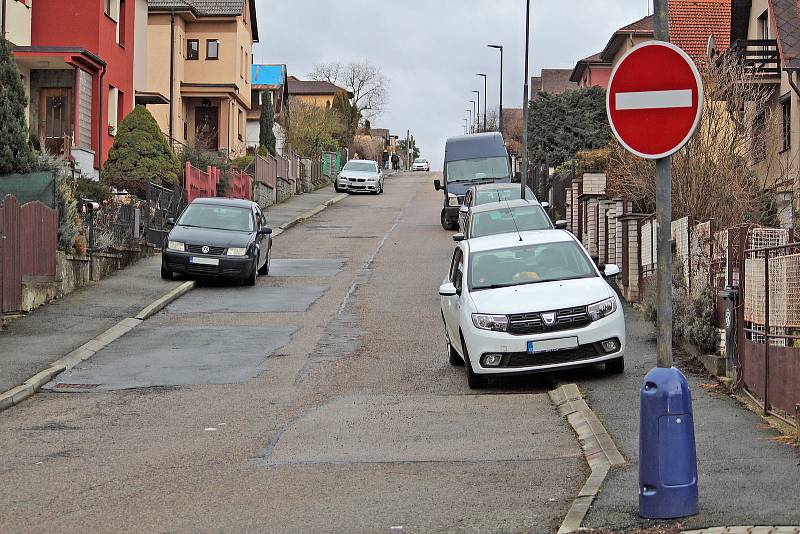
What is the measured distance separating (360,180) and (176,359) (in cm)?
4589

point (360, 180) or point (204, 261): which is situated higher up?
point (360, 180)

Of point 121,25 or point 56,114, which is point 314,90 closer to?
point 121,25

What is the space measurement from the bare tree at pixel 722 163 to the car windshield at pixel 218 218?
8.07 metres

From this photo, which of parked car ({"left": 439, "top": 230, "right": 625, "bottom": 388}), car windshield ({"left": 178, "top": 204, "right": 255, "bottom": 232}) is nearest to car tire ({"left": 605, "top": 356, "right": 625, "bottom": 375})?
parked car ({"left": 439, "top": 230, "right": 625, "bottom": 388})

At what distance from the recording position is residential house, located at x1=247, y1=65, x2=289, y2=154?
78188 mm

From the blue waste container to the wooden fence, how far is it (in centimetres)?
1357

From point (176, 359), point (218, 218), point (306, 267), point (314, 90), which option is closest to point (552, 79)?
point (314, 90)

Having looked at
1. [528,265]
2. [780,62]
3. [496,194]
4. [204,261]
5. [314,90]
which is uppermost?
[314,90]

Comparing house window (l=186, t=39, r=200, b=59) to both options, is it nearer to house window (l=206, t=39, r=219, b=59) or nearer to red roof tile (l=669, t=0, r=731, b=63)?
house window (l=206, t=39, r=219, b=59)

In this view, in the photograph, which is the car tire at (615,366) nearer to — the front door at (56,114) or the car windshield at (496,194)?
the car windshield at (496,194)

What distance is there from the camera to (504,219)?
86.2ft

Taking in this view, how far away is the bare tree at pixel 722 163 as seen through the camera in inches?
867

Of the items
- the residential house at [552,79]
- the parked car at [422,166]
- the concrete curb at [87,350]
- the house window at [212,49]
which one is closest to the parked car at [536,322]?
the concrete curb at [87,350]

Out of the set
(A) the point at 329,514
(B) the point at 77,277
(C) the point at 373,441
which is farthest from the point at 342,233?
(A) the point at 329,514
